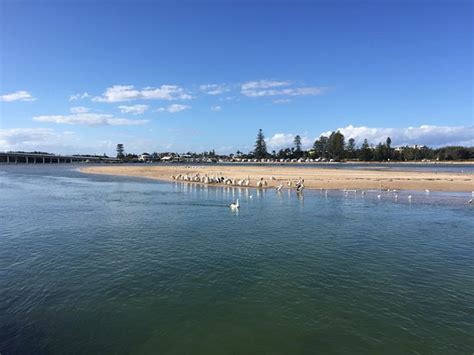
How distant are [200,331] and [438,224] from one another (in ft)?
67.0

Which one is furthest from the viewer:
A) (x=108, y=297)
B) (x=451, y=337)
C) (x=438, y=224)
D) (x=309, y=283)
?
(x=438, y=224)

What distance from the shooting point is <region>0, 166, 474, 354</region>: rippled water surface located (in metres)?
9.59

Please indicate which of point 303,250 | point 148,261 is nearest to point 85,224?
point 148,261

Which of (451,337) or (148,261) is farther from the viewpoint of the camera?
(148,261)

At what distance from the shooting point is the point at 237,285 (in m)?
13.2

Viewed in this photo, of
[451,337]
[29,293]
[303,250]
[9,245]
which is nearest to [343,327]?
[451,337]

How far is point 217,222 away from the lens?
81.6ft

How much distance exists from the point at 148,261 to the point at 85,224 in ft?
35.6

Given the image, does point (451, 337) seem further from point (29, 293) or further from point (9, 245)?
point (9, 245)

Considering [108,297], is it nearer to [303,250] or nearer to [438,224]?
[303,250]

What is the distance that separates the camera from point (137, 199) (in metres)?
37.9

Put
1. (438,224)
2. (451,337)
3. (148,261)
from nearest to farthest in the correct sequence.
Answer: (451,337) → (148,261) → (438,224)

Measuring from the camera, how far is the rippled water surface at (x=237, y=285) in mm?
9594

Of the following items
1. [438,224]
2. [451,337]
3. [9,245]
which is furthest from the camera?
[438,224]
